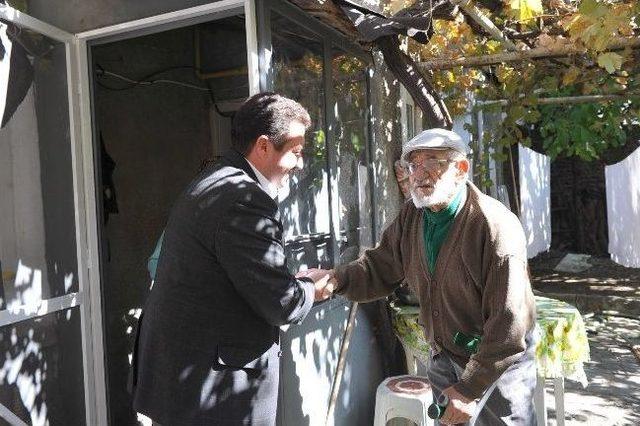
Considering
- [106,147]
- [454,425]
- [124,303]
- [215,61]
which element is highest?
[215,61]

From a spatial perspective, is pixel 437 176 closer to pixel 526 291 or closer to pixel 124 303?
pixel 526 291

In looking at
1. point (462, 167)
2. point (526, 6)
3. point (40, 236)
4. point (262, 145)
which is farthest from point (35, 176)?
point (526, 6)

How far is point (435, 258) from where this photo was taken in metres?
2.49

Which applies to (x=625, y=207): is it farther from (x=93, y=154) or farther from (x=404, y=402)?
(x=93, y=154)

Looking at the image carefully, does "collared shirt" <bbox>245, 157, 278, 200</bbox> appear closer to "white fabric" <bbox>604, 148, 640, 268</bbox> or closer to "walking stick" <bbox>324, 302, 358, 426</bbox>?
"walking stick" <bbox>324, 302, 358, 426</bbox>

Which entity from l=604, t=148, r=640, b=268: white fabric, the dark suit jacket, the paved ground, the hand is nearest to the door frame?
the dark suit jacket

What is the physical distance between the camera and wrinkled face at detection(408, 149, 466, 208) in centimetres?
243

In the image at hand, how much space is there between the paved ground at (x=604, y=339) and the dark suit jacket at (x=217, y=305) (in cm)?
354

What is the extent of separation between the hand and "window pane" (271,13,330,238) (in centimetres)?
126

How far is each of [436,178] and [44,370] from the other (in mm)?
2439

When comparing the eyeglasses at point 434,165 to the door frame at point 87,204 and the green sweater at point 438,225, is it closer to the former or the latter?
the green sweater at point 438,225

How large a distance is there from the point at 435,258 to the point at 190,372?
3.85ft

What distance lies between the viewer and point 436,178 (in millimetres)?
2426

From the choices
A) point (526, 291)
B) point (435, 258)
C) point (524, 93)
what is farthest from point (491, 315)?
point (524, 93)
